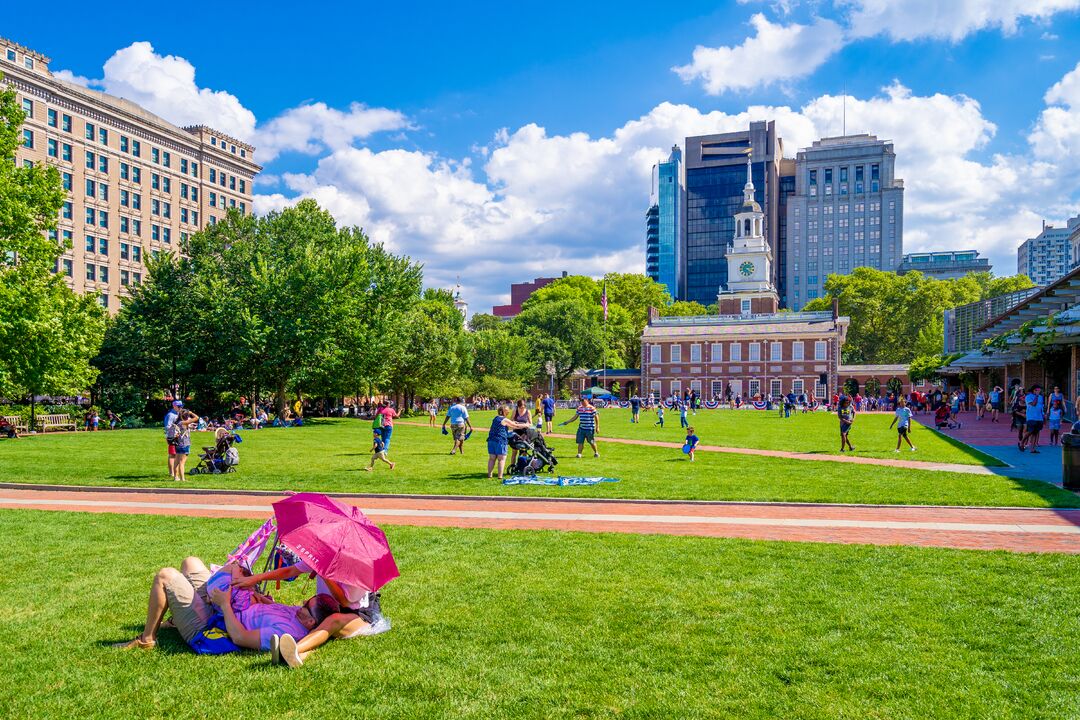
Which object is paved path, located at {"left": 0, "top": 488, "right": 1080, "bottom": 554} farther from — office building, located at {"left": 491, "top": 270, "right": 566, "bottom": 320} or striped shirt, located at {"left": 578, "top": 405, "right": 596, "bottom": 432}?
office building, located at {"left": 491, "top": 270, "right": 566, "bottom": 320}

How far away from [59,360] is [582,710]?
29431 mm

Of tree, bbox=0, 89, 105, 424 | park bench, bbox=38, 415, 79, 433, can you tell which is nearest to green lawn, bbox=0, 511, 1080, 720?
tree, bbox=0, 89, 105, 424

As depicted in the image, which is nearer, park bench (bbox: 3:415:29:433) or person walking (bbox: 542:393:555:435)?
person walking (bbox: 542:393:555:435)

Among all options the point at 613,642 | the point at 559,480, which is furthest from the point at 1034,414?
the point at 613,642

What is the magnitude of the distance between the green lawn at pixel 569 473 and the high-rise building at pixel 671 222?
147443 mm

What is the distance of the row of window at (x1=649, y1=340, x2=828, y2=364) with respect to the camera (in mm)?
79500

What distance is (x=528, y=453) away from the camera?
17.8m

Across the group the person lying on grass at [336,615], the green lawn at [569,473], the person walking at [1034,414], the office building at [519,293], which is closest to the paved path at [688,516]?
the green lawn at [569,473]

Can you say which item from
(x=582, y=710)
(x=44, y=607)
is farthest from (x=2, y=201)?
(x=582, y=710)

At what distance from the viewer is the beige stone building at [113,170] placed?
62.9 m

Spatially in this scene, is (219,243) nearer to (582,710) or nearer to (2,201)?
(2,201)

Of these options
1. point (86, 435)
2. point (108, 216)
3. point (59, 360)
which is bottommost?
point (86, 435)

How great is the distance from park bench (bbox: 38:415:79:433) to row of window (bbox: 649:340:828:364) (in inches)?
2305

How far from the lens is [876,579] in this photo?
8258 mm
